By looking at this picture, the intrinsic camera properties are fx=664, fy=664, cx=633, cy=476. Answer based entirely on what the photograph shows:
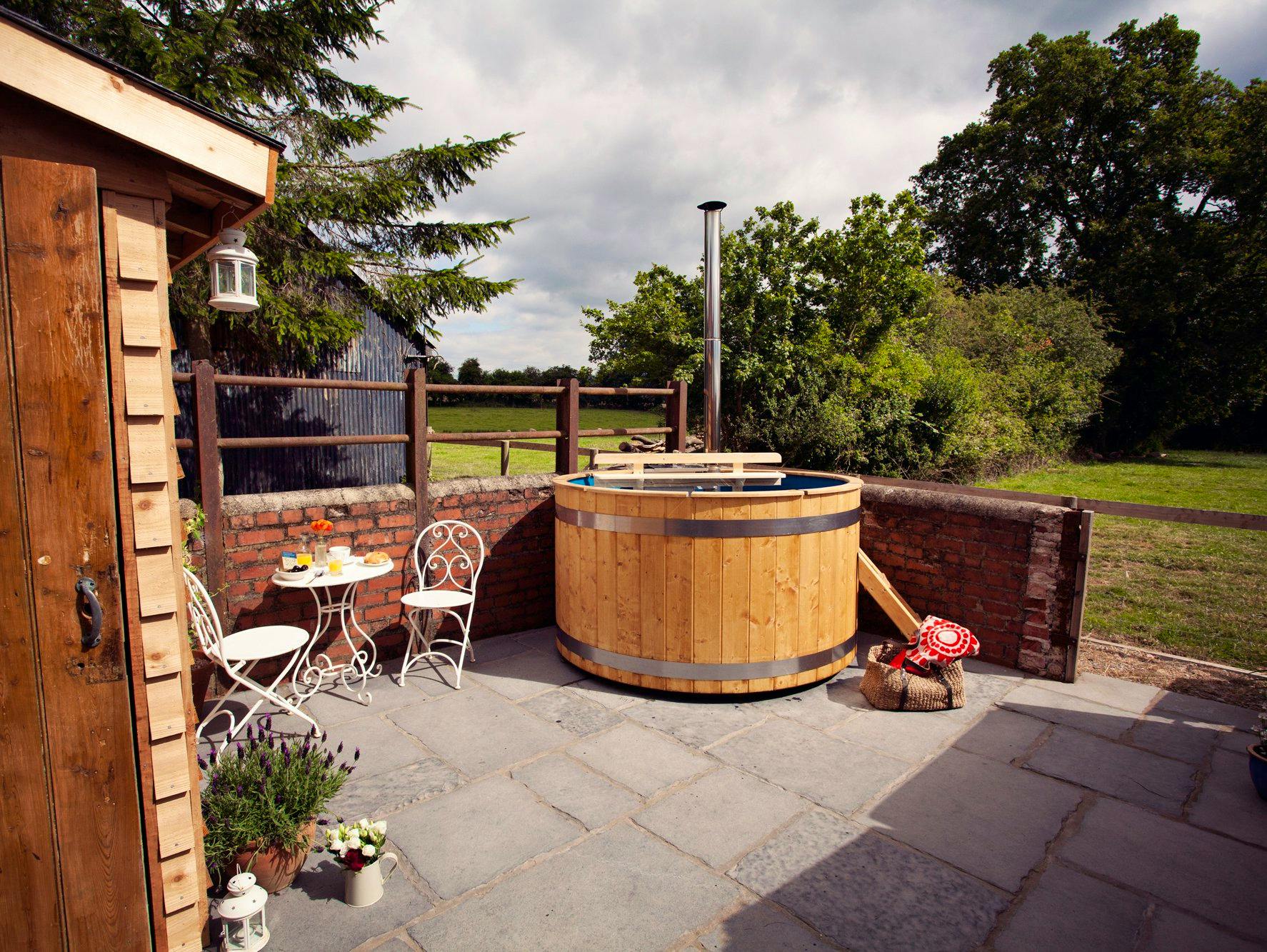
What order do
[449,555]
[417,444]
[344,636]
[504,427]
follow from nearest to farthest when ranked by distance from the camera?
[344,636] < [417,444] < [449,555] < [504,427]

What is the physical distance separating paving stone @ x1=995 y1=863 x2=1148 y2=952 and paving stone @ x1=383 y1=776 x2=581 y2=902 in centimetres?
159

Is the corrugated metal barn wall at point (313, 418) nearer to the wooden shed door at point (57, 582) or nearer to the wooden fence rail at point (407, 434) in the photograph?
the wooden fence rail at point (407, 434)

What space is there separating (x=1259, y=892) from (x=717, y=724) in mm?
2206

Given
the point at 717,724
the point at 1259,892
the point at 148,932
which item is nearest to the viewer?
the point at 148,932

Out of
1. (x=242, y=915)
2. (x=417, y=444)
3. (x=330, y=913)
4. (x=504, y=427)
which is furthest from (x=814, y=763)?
(x=504, y=427)

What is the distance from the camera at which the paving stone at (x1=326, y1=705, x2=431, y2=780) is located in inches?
125

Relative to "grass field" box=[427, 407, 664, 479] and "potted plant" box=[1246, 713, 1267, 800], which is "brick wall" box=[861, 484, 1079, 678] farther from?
"grass field" box=[427, 407, 664, 479]

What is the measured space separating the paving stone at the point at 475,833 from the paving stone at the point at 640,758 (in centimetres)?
40

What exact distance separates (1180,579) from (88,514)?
891 cm

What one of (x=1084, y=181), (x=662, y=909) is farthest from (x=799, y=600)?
(x=1084, y=181)

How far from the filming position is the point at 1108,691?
4.18 meters

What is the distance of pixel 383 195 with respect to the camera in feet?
28.1

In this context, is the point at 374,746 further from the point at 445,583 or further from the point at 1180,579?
the point at 1180,579

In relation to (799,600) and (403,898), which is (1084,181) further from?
(403,898)
